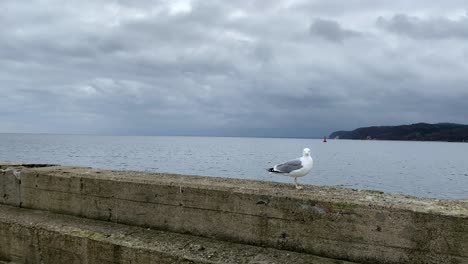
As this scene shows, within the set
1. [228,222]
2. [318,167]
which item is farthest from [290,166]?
[318,167]

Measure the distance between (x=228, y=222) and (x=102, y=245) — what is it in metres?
1.51

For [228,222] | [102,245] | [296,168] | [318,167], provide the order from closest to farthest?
[228,222] < [102,245] < [296,168] < [318,167]

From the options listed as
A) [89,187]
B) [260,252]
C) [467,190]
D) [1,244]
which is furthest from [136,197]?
[467,190]

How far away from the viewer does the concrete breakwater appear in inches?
141

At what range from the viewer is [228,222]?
4.31m

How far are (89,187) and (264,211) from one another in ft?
8.22

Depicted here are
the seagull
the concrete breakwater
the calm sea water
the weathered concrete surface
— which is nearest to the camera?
the concrete breakwater

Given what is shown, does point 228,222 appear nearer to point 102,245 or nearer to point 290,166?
point 290,166

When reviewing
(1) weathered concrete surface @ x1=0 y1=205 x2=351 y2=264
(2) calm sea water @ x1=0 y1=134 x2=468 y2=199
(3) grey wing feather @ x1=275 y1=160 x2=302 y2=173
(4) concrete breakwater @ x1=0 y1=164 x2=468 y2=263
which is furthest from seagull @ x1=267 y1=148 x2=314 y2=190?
(2) calm sea water @ x1=0 y1=134 x2=468 y2=199

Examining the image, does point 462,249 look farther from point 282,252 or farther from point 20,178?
point 20,178

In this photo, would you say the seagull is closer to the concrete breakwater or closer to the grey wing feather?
the grey wing feather

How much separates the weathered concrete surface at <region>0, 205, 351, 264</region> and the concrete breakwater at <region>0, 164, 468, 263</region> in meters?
0.01

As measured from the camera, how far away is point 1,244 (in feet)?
17.5

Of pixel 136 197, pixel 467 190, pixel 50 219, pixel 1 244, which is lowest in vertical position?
pixel 467 190
